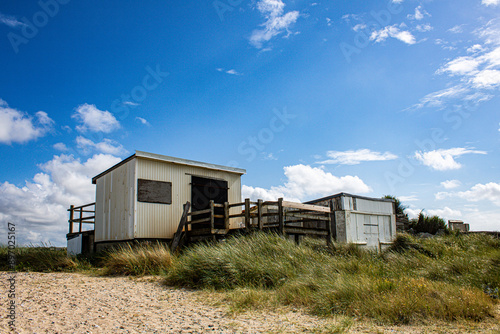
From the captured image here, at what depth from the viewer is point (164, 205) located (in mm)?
13039

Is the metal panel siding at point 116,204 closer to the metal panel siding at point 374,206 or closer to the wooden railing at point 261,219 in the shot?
the wooden railing at point 261,219

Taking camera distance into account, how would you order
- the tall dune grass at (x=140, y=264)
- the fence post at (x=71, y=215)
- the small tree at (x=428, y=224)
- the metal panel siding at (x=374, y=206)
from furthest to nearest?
the small tree at (x=428, y=224)
the fence post at (x=71, y=215)
the metal panel siding at (x=374, y=206)
the tall dune grass at (x=140, y=264)

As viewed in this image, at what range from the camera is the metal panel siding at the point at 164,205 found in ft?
40.8

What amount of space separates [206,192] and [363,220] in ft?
21.1

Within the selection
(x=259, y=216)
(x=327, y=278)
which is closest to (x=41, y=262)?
(x=259, y=216)

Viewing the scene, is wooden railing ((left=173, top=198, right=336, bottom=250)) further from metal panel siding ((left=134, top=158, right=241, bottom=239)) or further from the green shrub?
the green shrub

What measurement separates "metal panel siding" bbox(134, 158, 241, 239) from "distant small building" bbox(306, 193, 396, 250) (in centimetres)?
525

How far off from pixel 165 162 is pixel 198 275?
21.1 feet

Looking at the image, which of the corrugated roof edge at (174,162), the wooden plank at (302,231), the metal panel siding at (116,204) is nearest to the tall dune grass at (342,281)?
the wooden plank at (302,231)

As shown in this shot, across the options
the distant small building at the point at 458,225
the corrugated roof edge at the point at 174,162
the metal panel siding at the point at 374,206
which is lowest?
the distant small building at the point at 458,225

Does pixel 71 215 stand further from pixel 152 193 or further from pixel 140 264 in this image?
pixel 140 264

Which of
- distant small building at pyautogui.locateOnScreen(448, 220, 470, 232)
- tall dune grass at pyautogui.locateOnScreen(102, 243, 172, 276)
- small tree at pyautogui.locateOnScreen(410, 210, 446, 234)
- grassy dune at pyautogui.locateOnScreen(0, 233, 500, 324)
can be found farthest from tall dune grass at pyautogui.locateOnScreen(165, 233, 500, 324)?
distant small building at pyautogui.locateOnScreen(448, 220, 470, 232)

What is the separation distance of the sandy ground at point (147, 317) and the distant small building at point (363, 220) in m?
8.01

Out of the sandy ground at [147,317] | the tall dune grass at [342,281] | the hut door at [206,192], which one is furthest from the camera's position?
the hut door at [206,192]
